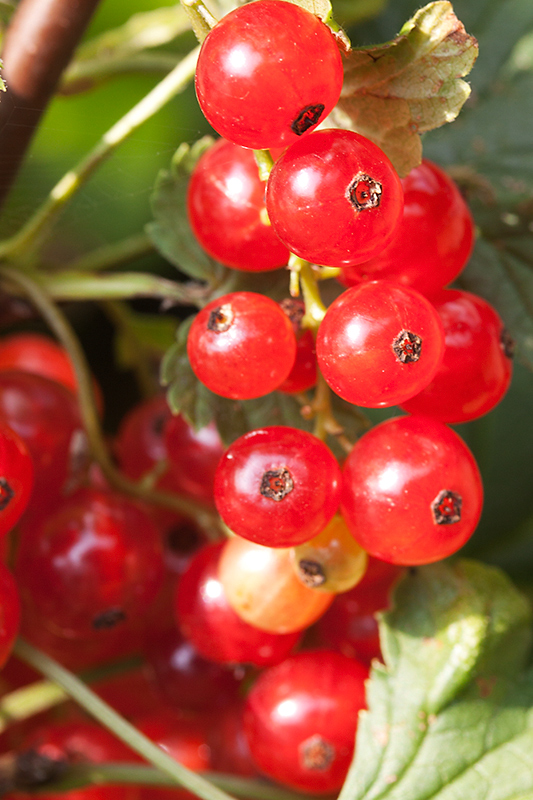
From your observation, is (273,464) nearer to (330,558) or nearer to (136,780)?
(330,558)

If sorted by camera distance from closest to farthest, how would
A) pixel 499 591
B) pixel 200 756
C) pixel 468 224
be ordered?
1. pixel 468 224
2. pixel 499 591
3. pixel 200 756

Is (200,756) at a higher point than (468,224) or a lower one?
lower

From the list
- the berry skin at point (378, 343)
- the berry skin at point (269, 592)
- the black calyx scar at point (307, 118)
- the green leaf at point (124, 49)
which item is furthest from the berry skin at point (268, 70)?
the green leaf at point (124, 49)

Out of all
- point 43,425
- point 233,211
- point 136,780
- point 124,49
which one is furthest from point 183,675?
point 124,49

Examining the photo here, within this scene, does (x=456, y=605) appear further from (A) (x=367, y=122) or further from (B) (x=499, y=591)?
(A) (x=367, y=122)

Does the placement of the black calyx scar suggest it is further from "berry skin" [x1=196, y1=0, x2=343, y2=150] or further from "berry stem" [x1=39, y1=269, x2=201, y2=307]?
"berry stem" [x1=39, y1=269, x2=201, y2=307]

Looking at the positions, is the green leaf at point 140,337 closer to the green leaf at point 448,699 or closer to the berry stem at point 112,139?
the berry stem at point 112,139

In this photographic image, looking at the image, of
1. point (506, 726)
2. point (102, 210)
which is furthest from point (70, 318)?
→ point (506, 726)
